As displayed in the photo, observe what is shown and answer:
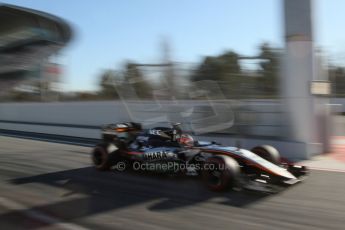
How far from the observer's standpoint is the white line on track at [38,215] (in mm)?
5732

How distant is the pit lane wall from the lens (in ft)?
39.4

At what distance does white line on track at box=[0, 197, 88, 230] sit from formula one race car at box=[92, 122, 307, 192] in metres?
2.41

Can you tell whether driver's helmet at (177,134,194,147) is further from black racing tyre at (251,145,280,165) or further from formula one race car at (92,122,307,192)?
black racing tyre at (251,145,280,165)

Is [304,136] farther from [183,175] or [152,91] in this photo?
[152,91]

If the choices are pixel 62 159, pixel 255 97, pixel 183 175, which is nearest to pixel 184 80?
pixel 255 97

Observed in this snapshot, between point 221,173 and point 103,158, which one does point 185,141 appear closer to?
point 221,173

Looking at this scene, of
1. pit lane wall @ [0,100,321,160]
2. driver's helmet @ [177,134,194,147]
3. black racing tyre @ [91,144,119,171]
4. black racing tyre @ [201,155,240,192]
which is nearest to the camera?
black racing tyre @ [201,155,240,192]

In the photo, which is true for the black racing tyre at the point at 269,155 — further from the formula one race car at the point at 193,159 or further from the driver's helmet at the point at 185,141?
the driver's helmet at the point at 185,141

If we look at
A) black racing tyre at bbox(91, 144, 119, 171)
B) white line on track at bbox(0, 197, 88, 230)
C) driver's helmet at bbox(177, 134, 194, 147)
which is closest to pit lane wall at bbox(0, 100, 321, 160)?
driver's helmet at bbox(177, 134, 194, 147)

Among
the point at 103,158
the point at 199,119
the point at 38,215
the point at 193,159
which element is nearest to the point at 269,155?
the point at 193,159

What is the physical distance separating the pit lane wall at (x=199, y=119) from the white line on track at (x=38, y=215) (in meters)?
3.77

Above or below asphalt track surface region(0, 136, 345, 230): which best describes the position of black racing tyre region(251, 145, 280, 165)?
above

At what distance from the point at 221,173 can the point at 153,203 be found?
1.13 meters

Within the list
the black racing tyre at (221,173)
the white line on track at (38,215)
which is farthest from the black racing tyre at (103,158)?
the black racing tyre at (221,173)
